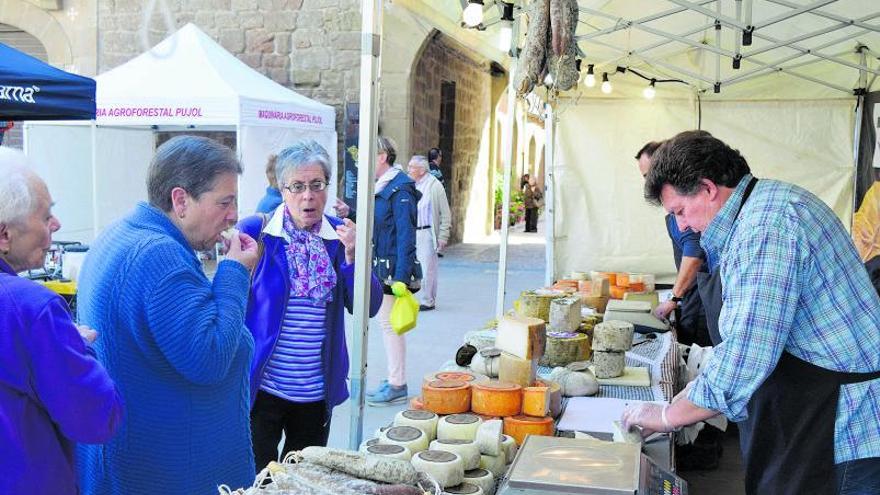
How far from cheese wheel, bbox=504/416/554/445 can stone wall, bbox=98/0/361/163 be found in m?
10.7

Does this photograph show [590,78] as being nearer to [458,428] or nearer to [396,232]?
[396,232]

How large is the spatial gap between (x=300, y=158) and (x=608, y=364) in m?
1.40

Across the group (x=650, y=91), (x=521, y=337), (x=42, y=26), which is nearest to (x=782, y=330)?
(x=521, y=337)

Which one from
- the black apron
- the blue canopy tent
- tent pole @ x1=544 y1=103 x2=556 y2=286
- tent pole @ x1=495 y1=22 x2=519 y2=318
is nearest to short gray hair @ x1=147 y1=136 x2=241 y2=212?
the black apron

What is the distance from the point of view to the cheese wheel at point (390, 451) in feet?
6.15

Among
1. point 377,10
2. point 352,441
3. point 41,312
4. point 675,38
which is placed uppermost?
point 675,38

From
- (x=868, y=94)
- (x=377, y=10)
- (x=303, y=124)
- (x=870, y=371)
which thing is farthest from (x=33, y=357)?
(x=303, y=124)

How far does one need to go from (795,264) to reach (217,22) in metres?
12.6

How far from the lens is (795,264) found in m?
1.90

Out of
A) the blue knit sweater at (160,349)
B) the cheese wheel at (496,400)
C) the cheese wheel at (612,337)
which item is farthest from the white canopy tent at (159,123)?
the blue knit sweater at (160,349)

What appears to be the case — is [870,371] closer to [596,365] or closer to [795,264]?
[795,264]

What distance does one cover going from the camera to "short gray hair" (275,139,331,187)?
2.87 m

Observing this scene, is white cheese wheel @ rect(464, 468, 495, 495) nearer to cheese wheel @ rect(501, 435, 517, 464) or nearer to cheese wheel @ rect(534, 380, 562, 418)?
cheese wheel @ rect(501, 435, 517, 464)

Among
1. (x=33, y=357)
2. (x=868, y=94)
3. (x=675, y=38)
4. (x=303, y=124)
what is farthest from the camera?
(x=303, y=124)
